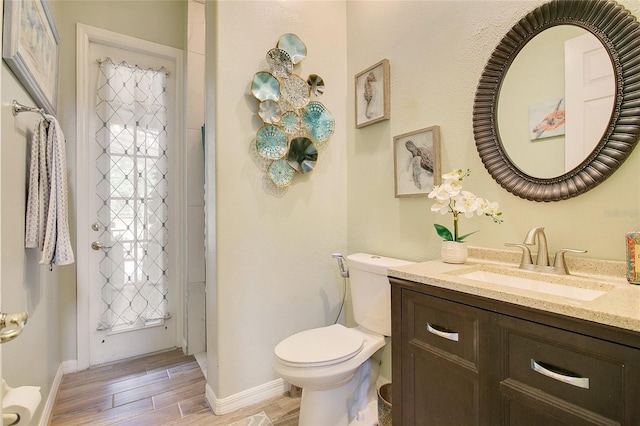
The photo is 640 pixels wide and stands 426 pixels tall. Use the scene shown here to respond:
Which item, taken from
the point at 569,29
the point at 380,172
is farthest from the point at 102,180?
the point at 569,29

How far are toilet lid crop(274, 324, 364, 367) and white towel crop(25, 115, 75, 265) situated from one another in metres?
1.23

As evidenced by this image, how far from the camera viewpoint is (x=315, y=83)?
2057 mm

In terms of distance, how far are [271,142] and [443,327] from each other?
1.38m

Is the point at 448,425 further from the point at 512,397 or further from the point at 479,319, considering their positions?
the point at 479,319

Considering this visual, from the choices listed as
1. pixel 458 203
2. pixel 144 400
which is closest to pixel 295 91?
pixel 458 203

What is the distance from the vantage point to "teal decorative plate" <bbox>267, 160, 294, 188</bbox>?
1.91 m

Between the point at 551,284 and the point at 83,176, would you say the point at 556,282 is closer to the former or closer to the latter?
the point at 551,284

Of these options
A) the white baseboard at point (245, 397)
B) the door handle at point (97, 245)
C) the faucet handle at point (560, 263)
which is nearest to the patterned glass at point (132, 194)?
the door handle at point (97, 245)

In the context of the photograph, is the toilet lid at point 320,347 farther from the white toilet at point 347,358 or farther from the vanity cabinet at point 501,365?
the vanity cabinet at point 501,365

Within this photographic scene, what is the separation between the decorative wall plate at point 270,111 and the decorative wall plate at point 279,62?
0.64 ft

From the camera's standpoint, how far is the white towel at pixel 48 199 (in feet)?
4.81

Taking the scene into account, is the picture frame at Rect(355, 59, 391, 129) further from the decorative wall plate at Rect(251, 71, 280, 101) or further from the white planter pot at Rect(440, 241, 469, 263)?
the white planter pot at Rect(440, 241, 469, 263)

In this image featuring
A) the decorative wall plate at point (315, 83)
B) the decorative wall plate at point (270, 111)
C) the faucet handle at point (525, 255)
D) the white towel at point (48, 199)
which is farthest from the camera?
the decorative wall plate at point (315, 83)

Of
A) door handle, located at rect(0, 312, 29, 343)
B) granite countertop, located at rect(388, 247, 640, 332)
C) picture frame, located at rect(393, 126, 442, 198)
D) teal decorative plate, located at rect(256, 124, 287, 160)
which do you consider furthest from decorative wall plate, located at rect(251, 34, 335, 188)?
door handle, located at rect(0, 312, 29, 343)
